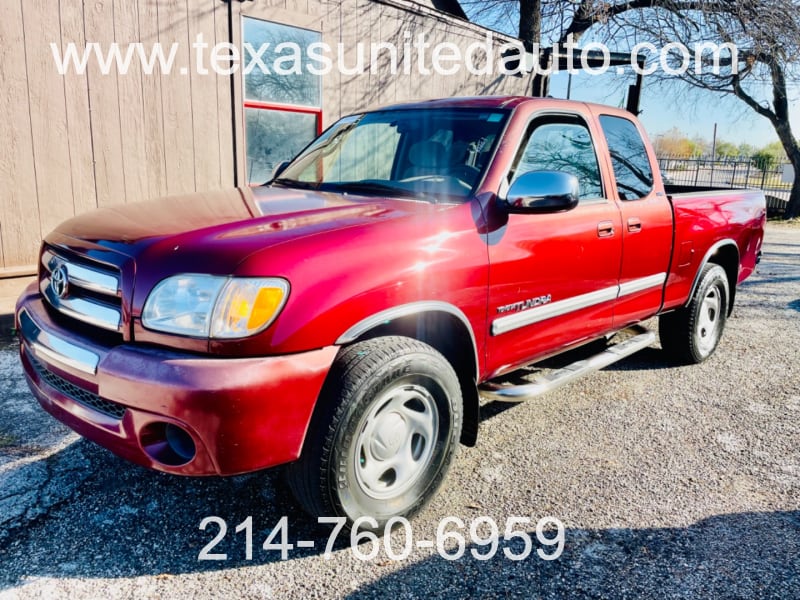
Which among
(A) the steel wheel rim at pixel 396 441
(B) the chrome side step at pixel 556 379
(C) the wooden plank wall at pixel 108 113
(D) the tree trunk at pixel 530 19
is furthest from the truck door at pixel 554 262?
(D) the tree trunk at pixel 530 19

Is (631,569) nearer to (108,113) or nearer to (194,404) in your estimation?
(194,404)

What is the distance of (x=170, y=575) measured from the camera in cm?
249

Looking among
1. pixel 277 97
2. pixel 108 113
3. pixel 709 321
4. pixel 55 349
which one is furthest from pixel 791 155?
pixel 55 349

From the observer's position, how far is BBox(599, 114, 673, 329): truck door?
13.2ft

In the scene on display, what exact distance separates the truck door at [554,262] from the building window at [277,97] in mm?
4071

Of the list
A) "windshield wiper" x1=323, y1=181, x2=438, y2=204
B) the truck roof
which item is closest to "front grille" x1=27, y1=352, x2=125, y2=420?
"windshield wiper" x1=323, y1=181, x2=438, y2=204

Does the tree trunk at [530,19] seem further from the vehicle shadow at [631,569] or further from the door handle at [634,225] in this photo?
the vehicle shadow at [631,569]

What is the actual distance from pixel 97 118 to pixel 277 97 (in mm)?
2118

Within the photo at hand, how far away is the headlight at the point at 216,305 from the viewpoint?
2279 millimetres

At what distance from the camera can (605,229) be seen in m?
3.76

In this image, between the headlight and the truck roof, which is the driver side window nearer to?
the truck roof

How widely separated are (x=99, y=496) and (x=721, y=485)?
3.01 metres

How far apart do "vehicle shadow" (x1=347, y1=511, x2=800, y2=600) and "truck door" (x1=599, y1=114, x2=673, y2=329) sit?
5.22ft

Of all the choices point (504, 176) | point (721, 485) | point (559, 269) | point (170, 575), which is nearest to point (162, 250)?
point (170, 575)
